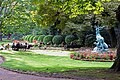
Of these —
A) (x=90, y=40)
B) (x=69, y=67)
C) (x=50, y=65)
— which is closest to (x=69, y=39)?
(x=90, y=40)

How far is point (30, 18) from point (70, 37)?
1295cm

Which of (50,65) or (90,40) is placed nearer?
(50,65)

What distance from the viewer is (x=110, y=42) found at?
40.8m

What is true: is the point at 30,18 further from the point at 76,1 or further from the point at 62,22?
the point at 76,1

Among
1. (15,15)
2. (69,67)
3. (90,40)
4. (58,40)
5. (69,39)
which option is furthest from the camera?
(58,40)

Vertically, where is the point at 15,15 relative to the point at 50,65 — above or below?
above

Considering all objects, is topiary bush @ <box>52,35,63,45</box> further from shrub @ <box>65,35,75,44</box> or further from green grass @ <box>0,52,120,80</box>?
green grass @ <box>0,52,120,80</box>

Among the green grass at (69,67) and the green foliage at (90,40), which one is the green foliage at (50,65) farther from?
the green foliage at (90,40)

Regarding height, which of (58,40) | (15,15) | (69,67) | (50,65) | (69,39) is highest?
(15,15)

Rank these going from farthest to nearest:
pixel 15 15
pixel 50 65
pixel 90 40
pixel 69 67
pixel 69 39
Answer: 1. pixel 69 39
2. pixel 90 40
3. pixel 15 15
4. pixel 50 65
5. pixel 69 67

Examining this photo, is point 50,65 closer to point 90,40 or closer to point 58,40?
point 90,40

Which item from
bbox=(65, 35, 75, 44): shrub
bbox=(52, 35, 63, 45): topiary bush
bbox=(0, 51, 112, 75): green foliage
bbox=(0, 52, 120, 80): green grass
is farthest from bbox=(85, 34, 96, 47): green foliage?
bbox=(0, 52, 120, 80): green grass

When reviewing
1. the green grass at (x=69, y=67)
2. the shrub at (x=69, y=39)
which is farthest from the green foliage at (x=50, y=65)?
the shrub at (x=69, y=39)

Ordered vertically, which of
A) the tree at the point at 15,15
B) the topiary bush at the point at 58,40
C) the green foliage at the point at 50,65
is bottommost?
the topiary bush at the point at 58,40
